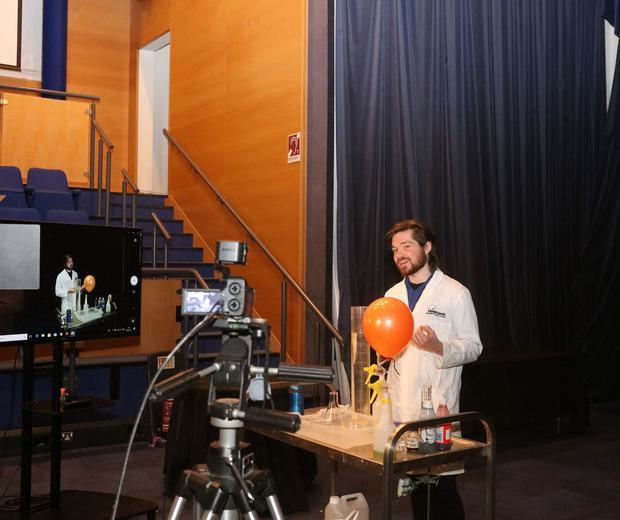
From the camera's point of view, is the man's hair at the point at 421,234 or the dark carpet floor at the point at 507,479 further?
the dark carpet floor at the point at 507,479

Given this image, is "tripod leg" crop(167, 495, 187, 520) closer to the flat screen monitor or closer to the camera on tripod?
the camera on tripod

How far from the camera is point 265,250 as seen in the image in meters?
5.51

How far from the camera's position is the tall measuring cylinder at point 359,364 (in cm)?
265

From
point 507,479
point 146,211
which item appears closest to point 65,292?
point 507,479

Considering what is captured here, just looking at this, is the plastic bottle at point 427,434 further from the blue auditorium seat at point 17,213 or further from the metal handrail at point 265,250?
the blue auditorium seat at point 17,213

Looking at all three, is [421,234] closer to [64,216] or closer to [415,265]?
[415,265]

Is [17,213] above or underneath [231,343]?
above

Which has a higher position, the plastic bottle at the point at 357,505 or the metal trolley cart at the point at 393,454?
the metal trolley cart at the point at 393,454

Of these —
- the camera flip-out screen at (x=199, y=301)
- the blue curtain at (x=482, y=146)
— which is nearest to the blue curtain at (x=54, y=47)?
the blue curtain at (x=482, y=146)

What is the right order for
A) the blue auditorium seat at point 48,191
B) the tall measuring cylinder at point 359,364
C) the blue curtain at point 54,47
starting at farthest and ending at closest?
the blue curtain at point 54,47, the blue auditorium seat at point 48,191, the tall measuring cylinder at point 359,364

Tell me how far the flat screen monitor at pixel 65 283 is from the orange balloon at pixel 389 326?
0.98 metres

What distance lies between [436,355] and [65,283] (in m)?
1.34

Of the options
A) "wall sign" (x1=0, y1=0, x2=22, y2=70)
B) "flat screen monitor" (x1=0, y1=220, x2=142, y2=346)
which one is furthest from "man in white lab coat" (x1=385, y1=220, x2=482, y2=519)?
"wall sign" (x1=0, y1=0, x2=22, y2=70)

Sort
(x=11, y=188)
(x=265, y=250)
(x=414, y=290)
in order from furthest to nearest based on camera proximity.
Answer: (x=11, y=188) < (x=265, y=250) < (x=414, y=290)
